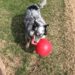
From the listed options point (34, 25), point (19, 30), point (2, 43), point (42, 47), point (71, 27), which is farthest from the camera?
point (71, 27)

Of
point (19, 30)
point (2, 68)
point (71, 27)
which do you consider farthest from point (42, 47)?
point (71, 27)

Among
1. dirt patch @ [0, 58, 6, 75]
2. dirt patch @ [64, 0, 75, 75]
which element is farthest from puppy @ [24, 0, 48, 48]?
dirt patch @ [64, 0, 75, 75]

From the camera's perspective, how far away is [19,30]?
684 cm

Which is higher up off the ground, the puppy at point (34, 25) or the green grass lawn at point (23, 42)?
the puppy at point (34, 25)

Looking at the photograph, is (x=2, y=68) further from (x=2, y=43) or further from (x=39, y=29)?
(x=39, y=29)

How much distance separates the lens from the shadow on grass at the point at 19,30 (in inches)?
256

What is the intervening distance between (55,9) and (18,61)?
2.39 m

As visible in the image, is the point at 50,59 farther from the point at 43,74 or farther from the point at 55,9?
the point at 55,9

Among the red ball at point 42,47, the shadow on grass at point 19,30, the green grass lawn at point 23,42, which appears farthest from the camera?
the shadow on grass at point 19,30

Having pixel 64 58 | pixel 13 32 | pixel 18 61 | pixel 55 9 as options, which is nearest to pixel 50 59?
pixel 64 58

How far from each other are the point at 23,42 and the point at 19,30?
46 centimetres

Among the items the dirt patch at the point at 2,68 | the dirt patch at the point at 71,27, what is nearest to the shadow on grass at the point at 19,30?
the dirt patch at the point at 2,68

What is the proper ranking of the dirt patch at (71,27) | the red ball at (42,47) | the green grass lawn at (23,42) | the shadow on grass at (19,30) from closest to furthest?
1. the red ball at (42,47)
2. the green grass lawn at (23,42)
3. the dirt patch at (71,27)
4. the shadow on grass at (19,30)

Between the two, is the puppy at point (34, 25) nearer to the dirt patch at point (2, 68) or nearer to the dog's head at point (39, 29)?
the dog's head at point (39, 29)
